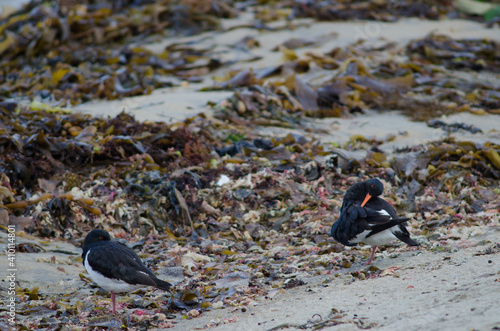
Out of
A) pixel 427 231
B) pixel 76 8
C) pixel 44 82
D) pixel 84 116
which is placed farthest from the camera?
pixel 76 8

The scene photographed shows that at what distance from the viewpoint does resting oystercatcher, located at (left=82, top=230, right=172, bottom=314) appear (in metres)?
3.32

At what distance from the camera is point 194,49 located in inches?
399

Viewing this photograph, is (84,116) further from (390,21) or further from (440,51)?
(390,21)

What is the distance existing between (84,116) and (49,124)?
51 cm

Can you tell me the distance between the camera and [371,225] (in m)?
3.73

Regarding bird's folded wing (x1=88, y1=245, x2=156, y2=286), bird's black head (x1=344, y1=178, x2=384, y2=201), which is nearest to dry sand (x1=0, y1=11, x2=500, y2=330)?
bird's folded wing (x1=88, y1=245, x2=156, y2=286)

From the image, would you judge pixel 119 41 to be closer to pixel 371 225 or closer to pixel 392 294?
pixel 371 225

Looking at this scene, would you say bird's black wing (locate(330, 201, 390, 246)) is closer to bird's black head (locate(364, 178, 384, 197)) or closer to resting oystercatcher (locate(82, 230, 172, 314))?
bird's black head (locate(364, 178, 384, 197))

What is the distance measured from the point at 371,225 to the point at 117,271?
1.86 m

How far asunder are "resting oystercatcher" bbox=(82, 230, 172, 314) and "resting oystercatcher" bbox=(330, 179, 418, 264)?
1.40 metres

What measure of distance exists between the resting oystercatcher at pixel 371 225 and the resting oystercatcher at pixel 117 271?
4.60ft

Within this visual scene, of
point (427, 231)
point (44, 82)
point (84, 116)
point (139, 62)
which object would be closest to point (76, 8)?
point (139, 62)

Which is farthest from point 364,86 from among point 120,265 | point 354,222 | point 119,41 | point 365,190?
point 120,265

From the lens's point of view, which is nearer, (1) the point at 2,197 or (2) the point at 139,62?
(1) the point at 2,197
